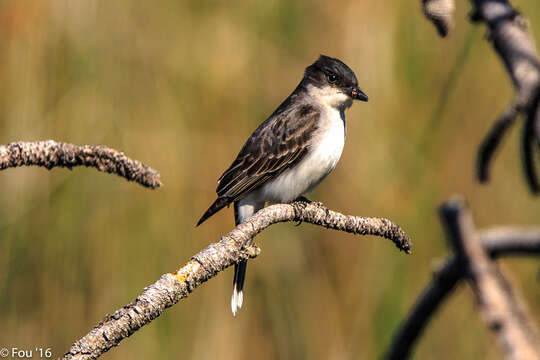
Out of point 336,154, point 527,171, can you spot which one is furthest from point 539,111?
point 336,154

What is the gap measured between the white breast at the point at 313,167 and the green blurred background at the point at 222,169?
22cm

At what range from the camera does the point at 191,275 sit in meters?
1.43

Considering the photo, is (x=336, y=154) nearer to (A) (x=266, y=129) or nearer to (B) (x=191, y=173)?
(A) (x=266, y=129)

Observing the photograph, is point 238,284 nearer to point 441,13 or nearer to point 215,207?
point 215,207

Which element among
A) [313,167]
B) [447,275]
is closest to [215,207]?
[313,167]

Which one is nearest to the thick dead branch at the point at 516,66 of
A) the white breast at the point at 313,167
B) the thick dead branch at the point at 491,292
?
the thick dead branch at the point at 491,292

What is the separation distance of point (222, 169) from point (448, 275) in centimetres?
359

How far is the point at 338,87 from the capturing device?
4359mm

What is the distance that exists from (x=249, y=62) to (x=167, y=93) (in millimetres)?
551

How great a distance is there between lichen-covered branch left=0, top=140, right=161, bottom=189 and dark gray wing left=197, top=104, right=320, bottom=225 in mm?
2116

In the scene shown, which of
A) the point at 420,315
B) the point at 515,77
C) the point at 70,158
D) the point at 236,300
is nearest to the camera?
the point at 420,315

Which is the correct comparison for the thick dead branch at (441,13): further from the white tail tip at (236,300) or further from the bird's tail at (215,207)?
the white tail tip at (236,300)

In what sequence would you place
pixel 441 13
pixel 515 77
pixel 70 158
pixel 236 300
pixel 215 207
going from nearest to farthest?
pixel 515 77 < pixel 441 13 < pixel 70 158 < pixel 215 207 < pixel 236 300

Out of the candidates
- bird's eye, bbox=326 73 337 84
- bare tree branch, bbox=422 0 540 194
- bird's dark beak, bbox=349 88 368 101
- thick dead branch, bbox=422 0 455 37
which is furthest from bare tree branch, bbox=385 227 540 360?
bird's eye, bbox=326 73 337 84
